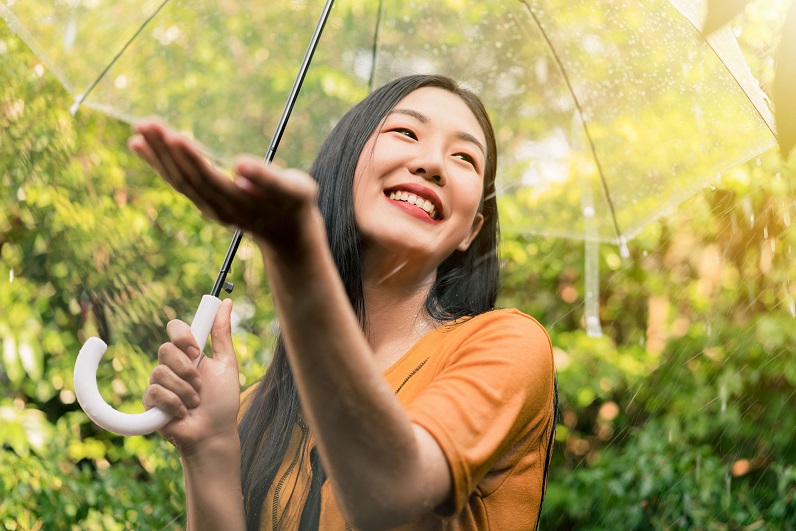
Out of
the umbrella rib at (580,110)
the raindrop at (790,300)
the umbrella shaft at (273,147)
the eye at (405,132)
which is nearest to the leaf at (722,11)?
the umbrella rib at (580,110)

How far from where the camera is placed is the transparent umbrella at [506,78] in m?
1.25

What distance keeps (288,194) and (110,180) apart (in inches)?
105

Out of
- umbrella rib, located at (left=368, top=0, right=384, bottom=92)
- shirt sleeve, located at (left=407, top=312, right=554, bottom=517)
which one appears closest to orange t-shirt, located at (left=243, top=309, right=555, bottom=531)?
shirt sleeve, located at (left=407, top=312, right=554, bottom=517)

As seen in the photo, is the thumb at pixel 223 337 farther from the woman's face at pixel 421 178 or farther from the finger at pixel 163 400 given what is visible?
the woman's face at pixel 421 178

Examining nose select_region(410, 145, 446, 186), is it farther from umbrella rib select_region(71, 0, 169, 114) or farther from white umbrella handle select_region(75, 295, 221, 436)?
umbrella rib select_region(71, 0, 169, 114)

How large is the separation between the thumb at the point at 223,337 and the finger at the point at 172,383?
6 centimetres

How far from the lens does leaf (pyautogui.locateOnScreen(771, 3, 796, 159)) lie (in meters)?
1.05

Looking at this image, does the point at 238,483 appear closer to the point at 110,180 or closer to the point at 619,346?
the point at 619,346

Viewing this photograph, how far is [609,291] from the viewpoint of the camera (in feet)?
9.20

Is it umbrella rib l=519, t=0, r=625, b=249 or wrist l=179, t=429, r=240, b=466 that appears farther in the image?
umbrella rib l=519, t=0, r=625, b=249

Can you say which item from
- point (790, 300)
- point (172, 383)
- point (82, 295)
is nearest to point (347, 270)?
point (172, 383)

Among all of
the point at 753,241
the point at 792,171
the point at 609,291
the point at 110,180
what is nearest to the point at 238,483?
the point at 792,171

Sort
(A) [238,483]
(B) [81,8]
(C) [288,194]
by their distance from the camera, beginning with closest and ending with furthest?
(C) [288,194] < (A) [238,483] < (B) [81,8]

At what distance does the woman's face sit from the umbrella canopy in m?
0.33
